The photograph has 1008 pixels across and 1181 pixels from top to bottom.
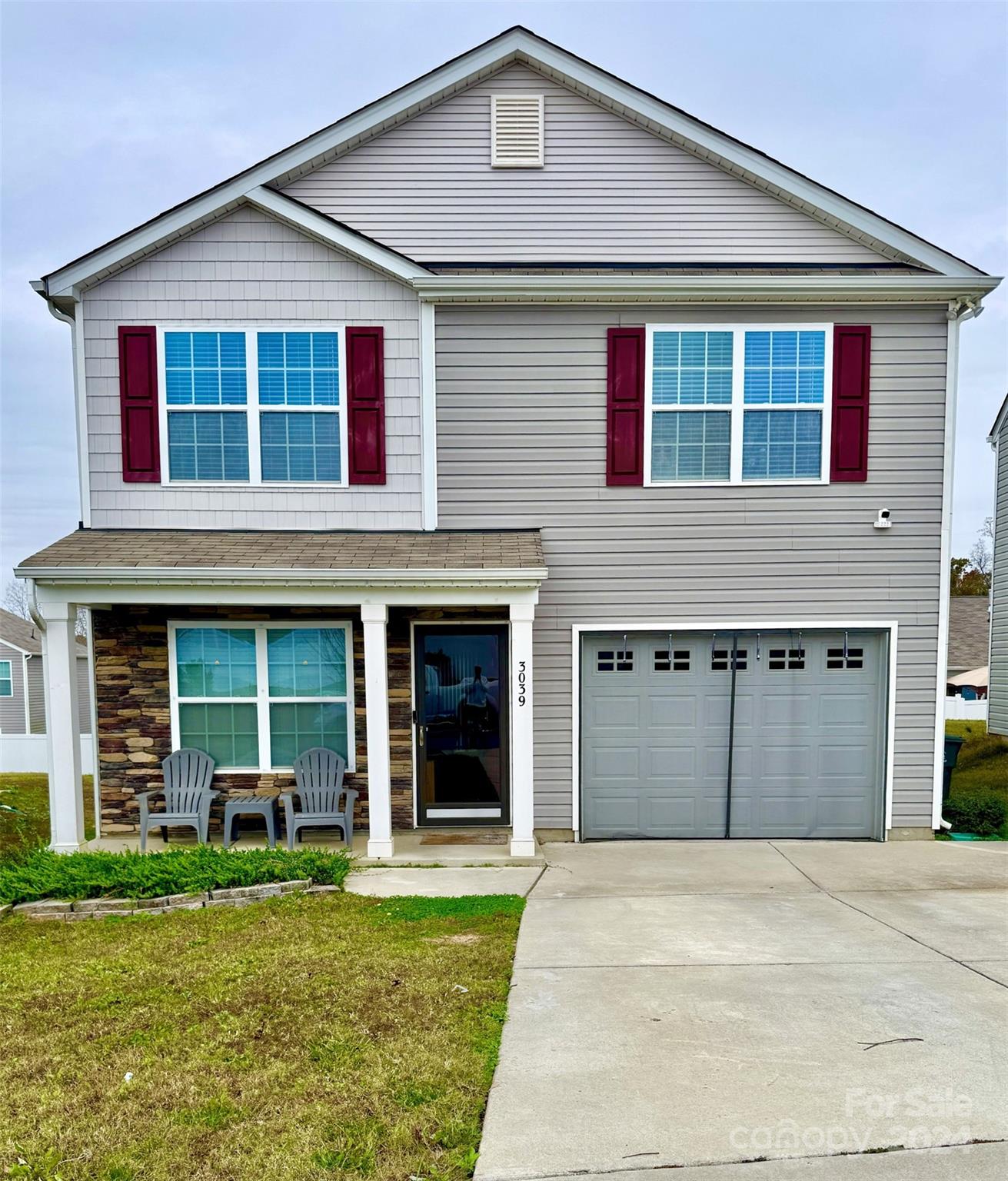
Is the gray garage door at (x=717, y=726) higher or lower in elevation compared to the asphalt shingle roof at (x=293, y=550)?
lower

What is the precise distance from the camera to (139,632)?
767cm

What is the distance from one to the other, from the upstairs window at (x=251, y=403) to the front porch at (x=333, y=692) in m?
0.79

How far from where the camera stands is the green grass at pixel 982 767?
31.8 feet

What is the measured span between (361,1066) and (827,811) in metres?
6.02

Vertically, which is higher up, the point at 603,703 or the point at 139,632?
the point at 139,632

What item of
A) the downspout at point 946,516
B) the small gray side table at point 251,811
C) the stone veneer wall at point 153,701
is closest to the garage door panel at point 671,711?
the stone veneer wall at point 153,701

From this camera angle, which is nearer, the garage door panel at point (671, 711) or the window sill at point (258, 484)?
the window sill at point (258, 484)

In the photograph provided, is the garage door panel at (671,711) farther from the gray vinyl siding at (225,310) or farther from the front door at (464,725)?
the gray vinyl siding at (225,310)

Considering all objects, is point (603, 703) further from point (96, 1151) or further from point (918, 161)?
point (918, 161)

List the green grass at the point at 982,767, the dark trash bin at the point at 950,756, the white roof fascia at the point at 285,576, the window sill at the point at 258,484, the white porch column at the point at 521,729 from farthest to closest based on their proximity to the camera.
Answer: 1. the green grass at the point at 982,767
2. the dark trash bin at the point at 950,756
3. the window sill at the point at 258,484
4. the white porch column at the point at 521,729
5. the white roof fascia at the point at 285,576

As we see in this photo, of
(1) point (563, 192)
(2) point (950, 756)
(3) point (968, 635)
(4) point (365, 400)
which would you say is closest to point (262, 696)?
(4) point (365, 400)

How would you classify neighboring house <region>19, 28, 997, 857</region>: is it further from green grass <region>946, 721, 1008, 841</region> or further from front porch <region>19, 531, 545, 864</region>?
green grass <region>946, 721, 1008, 841</region>

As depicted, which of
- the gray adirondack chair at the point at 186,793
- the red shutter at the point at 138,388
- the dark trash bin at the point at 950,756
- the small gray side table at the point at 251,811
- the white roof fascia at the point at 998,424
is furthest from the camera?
the white roof fascia at the point at 998,424

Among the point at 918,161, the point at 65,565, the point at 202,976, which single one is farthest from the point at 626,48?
the point at 918,161
